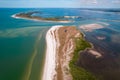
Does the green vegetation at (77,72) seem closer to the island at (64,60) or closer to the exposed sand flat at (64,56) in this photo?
the island at (64,60)

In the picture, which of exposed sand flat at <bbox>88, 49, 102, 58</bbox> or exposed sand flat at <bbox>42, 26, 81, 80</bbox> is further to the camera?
exposed sand flat at <bbox>88, 49, 102, 58</bbox>

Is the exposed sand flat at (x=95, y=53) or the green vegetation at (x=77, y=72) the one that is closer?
the green vegetation at (x=77, y=72)

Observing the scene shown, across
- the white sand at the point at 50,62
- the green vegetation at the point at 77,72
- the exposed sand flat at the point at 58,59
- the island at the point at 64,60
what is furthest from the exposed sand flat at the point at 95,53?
the white sand at the point at 50,62

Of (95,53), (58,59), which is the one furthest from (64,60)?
(95,53)

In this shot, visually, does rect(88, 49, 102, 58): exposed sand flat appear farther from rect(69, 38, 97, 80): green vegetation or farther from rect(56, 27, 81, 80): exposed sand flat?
rect(56, 27, 81, 80): exposed sand flat

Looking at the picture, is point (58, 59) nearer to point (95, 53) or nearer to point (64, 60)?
point (64, 60)

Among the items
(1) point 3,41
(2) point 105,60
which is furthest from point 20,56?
(2) point 105,60

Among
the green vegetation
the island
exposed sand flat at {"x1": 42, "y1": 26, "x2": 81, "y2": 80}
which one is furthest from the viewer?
exposed sand flat at {"x1": 42, "y1": 26, "x2": 81, "y2": 80}

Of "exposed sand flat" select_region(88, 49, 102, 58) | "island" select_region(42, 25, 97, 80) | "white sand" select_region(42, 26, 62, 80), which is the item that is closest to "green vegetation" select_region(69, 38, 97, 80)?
"island" select_region(42, 25, 97, 80)

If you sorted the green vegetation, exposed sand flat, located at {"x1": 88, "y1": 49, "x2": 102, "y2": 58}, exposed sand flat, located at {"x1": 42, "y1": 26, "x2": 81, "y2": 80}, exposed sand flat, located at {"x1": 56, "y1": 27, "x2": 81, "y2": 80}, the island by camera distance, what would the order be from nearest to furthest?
the green vegetation
the island
exposed sand flat, located at {"x1": 42, "y1": 26, "x2": 81, "y2": 80}
exposed sand flat, located at {"x1": 56, "y1": 27, "x2": 81, "y2": 80}
exposed sand flat, located at {"x1": 88, "y1": 49, "x2": 102, "y2": 58}

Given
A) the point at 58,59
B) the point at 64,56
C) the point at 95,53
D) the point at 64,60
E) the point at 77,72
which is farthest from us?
the point at 95,53

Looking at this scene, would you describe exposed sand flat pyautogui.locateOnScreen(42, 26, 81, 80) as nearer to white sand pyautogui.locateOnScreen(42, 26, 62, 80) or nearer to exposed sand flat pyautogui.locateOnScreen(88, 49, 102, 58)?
white sand pyautogui.locateOnScreen(42, 26, 62, 80)
